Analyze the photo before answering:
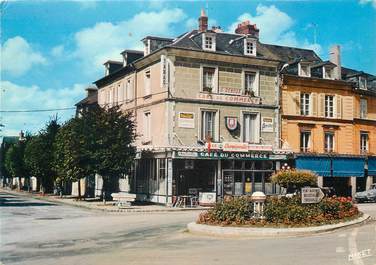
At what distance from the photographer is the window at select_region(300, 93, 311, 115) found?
133 feet

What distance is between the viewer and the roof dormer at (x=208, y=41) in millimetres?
35906

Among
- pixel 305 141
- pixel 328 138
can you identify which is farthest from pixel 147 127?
pixel 328 138

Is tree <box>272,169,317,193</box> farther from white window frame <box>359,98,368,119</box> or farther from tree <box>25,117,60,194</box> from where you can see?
tree <box>25,117,60,194</box>

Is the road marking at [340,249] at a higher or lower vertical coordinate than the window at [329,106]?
lower

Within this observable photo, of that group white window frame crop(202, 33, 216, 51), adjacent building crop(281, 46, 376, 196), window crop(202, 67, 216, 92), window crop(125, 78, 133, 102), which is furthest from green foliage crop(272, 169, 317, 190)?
window crop(125, 78, 133, 102)

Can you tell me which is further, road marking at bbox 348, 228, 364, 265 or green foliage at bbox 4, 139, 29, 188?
green foliage at bbox 4, 139, 29, 188

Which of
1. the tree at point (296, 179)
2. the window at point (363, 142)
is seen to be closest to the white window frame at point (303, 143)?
the window at point (363, 142)

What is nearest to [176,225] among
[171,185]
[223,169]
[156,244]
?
[156,244]

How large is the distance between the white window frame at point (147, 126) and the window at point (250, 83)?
7158 mm

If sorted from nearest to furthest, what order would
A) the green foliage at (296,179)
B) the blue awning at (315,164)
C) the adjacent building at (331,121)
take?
the green foliage at (296,179) < the blue awning at (315,164) < the adjacent building at (331,121)

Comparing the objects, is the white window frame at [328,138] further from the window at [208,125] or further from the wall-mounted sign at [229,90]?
the window at [208,125]

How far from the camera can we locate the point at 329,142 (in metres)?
41.4

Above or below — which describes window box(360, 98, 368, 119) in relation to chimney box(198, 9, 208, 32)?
below

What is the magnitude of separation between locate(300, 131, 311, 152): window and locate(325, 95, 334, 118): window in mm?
2387
